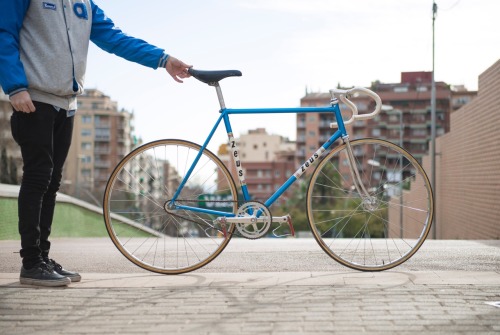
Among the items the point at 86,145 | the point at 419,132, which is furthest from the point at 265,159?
the point at 419,132

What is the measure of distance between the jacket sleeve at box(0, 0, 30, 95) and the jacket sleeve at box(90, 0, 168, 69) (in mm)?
629

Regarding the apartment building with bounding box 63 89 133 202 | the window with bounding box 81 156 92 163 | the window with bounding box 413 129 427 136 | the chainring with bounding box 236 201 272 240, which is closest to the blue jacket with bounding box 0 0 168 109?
the chainring with bounding box 236 201 272 240

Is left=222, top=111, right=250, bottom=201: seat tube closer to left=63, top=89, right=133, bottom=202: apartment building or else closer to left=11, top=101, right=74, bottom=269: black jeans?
left=11, top=101, right=74, bottom=269: black jeans

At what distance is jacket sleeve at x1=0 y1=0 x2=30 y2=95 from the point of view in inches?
161

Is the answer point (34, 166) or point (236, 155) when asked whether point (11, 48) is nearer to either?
point (34, 166)

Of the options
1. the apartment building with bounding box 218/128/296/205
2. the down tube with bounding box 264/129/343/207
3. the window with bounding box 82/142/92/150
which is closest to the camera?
the down tube with bounding box 264/129/343/207

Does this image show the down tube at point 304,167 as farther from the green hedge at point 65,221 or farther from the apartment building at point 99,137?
the apartment building at point 99,137

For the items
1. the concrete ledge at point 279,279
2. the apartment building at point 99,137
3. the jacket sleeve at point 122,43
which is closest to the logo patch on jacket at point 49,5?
the jacket sleeve at point 122,43

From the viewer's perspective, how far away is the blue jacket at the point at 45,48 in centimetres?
411

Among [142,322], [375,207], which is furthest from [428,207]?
[142,322]

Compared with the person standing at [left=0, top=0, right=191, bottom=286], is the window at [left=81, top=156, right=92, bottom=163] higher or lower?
higher

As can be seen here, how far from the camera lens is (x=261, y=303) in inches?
144

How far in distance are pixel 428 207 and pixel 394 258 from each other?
0.40 meters

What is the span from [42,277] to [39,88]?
1074 mm
